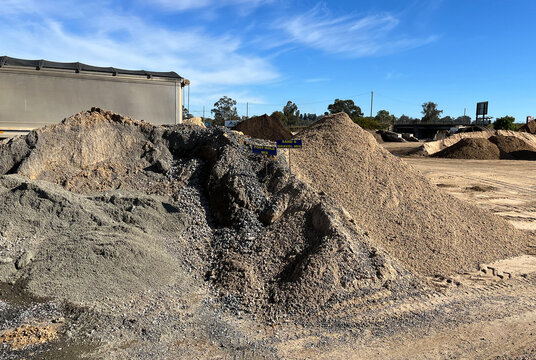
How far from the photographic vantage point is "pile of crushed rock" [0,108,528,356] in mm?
4887

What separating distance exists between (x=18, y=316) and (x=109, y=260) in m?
1.18

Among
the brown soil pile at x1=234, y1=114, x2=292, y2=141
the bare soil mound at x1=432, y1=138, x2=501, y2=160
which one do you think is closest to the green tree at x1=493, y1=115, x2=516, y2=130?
the bare soil mound at x1=432, y1=138, x2=501, y2=160

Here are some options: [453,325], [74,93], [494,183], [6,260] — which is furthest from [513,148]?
[6,260]

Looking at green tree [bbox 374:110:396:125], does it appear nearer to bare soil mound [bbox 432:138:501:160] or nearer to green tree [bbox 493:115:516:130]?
green tree [bbox 493:115:516:130]

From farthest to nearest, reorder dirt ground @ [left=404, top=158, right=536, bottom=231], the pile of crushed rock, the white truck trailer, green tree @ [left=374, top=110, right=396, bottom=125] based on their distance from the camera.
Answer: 1. green tree @ [left=374, top=110, right=396, bottom=125]
2. dirt ground @ [left=404, top=158, right=536, bottom=231]
3. the white truck trailer
4. the pile of crushed rock

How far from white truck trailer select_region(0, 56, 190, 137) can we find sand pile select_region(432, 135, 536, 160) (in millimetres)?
19357

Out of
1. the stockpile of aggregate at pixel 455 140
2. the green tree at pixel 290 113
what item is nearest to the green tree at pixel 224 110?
the green tree at pixel 290 113

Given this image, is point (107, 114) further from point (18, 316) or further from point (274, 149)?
point (18, 316)

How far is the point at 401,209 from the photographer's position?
273 inches

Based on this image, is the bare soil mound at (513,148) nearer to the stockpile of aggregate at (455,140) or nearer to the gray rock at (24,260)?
the stockpile of aggregate at (455,140)

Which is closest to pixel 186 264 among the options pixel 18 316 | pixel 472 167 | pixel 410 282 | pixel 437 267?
pixel 18 316

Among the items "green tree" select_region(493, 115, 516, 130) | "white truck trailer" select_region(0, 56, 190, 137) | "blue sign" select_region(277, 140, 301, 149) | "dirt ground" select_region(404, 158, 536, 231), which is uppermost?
"green tree" select_region(493, 115, 516, 130)

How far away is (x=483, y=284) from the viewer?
574 centimetres

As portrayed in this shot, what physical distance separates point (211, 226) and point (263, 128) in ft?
28.5
